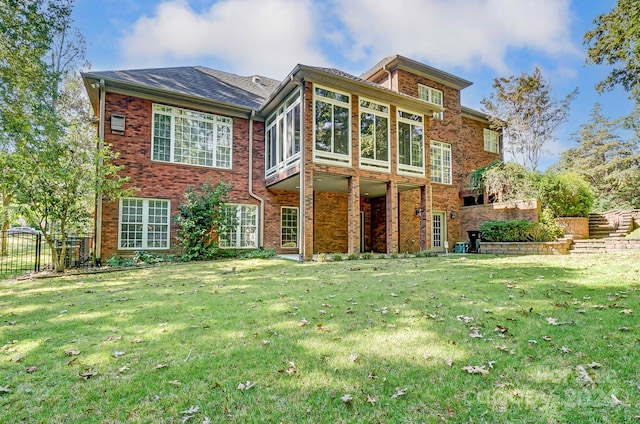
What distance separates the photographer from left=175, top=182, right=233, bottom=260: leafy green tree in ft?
38.1

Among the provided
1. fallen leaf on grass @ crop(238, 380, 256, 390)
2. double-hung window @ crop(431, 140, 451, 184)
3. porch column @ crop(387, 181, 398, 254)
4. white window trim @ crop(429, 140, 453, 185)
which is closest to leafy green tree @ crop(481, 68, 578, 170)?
white window trim @ crop(429, 140, 453, 185)

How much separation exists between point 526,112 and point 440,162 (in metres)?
6.23

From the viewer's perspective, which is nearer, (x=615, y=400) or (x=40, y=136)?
(x=615, y=400)

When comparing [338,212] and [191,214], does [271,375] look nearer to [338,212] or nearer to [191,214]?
[191,214]

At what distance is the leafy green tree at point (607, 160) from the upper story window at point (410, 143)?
600 inches

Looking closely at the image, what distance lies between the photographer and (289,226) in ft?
48.8

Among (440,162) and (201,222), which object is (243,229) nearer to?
(201,222)

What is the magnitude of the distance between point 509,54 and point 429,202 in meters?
10.9

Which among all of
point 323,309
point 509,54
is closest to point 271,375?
point 323,309

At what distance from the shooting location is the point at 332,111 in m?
11.8

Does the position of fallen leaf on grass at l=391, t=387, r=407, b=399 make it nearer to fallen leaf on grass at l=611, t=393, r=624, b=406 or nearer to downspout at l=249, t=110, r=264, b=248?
fallen leaf on grass at l=611, t=393, r=624, b=406

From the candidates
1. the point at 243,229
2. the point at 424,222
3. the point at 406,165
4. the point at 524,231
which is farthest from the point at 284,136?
the point at 524,231

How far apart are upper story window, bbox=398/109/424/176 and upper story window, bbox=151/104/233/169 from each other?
7292 mm

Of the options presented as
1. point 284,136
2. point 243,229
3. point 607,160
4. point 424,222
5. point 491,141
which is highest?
point 607,160
